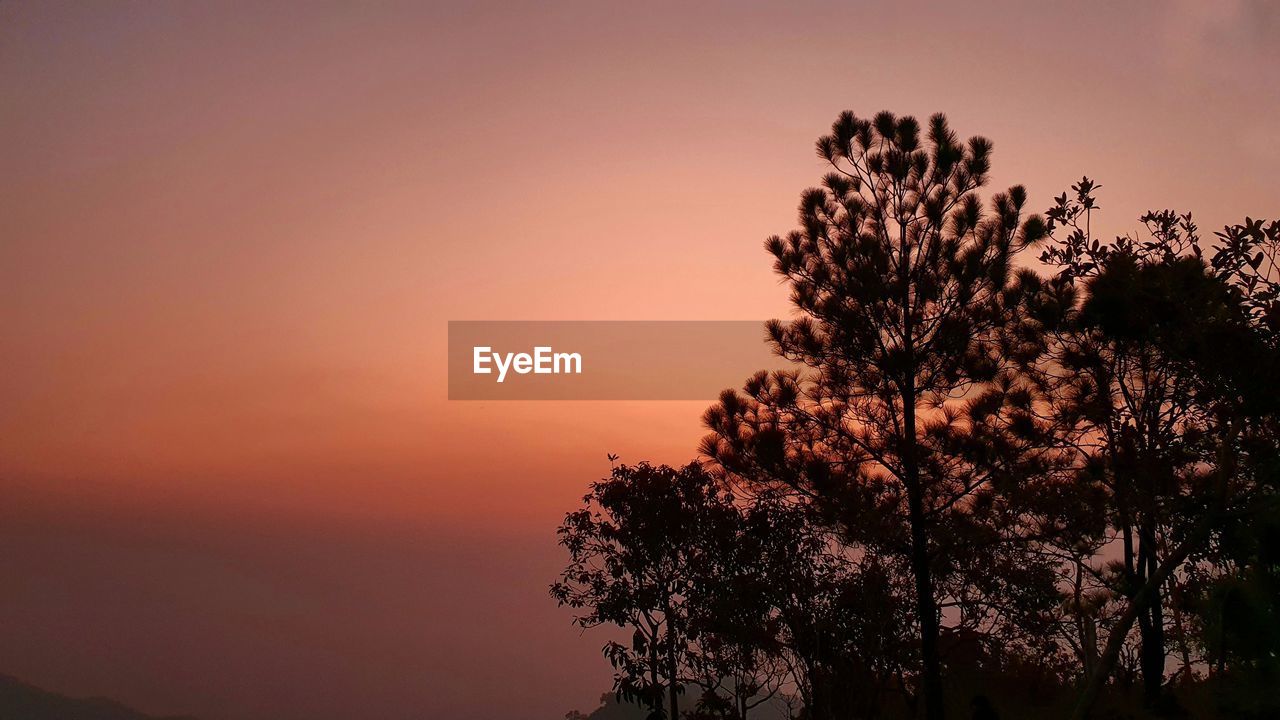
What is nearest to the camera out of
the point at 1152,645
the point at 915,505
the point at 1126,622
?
the point at 1126,622

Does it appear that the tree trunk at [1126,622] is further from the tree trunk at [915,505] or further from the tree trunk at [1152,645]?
the tree trunk at [1152,645]

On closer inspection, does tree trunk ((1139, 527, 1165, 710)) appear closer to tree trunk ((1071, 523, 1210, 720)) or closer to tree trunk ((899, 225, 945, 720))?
tree trunk ((899, 225, 945, 720))

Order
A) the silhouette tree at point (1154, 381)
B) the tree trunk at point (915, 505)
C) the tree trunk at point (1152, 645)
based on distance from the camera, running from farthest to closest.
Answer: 1. the tree trunk at point (1152, 645)
2. the tree trunk at point (915, 505)
3. the silhouette tree at point (1154, 381)

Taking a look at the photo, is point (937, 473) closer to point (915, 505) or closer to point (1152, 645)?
point (915, 505)

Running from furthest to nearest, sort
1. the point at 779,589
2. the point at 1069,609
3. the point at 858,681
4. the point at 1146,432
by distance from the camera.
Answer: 1. the point at 1069,609
2. the point at 779,589
3. the point at 858,681
4. the point at 1146,432

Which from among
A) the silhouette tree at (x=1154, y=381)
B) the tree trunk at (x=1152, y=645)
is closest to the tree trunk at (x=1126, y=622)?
the silhouette tree at (x=1154, y=381)

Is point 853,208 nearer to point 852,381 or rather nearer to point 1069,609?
point 852,381

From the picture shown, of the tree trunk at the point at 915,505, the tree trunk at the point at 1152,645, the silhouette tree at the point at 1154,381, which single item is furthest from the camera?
the tree trunk at the point at 1152,645

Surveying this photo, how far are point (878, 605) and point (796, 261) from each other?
5886 millimetres

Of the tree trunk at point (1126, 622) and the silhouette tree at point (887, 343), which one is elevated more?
the silhouette tree at point (887, 343)

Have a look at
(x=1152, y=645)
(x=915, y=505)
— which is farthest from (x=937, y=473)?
(x=1152, y=645)

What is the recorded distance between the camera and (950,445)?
14.8 m

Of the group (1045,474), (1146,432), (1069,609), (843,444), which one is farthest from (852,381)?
(1069,609)

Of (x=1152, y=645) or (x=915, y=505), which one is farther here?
(x=1152, y=645)
